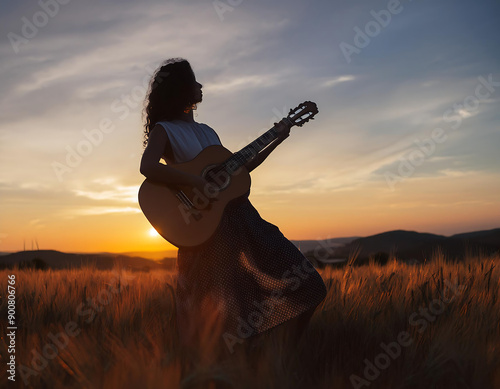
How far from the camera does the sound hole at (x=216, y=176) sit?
2.79 meters

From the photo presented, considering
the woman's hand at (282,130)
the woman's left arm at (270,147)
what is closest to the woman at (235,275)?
the woman's left arm at (270,147)

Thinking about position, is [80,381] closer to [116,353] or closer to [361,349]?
[116,353]

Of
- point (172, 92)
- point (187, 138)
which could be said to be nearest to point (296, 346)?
point (187, 138)

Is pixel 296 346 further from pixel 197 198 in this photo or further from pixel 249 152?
pixel 249 152

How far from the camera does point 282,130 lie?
3.11 metres

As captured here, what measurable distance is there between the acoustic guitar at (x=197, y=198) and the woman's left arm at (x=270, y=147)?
144 mm

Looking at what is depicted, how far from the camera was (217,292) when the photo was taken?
2.60 metres

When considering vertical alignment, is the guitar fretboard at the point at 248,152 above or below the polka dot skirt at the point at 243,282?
above

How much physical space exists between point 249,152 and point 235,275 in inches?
31.6

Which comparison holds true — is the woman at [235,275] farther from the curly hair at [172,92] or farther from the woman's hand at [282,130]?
the woman's hand at [282,130]

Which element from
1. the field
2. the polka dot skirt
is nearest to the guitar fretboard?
the polka dot skirt

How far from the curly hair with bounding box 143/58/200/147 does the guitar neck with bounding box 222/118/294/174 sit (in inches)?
17.2

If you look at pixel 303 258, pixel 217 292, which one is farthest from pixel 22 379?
pixel 303 258

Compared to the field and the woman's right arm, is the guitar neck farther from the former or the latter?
the field
